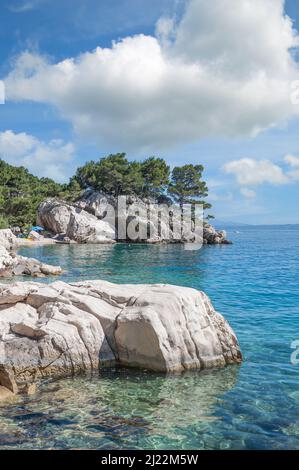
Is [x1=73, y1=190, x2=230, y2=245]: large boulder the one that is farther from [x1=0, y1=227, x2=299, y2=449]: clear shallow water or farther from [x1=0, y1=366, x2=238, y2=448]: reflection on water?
[x1=0, y1=366, x2=238, y2=448]: reflection on water

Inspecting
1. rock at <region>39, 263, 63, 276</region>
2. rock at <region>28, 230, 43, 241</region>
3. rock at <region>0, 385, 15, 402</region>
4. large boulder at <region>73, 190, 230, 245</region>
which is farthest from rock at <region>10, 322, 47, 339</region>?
large boulder at <region>73, 190, 230, 245</region>

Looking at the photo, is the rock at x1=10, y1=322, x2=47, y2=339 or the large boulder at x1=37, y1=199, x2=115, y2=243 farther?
the large boulder at x1=37, y1=199, x2=115, y2=243

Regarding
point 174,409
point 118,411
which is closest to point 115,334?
point 118,411

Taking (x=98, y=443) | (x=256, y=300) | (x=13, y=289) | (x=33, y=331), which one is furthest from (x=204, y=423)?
(x=256, y=300)

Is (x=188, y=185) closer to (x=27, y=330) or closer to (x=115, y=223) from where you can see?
(x=115, y=223)

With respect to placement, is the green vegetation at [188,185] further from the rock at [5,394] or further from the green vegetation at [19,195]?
the rock at [5,394]

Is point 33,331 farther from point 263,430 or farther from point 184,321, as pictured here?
point 263,430

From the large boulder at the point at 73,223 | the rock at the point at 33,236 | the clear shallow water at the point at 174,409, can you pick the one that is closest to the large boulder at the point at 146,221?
the large boulder at the point at 73,223

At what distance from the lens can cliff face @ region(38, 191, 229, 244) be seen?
74062mm

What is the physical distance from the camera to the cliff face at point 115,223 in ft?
243

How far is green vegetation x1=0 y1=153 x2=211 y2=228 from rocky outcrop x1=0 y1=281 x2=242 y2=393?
222 ft

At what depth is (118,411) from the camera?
886 cm

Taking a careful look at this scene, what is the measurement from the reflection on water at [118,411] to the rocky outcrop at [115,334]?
53 cm
